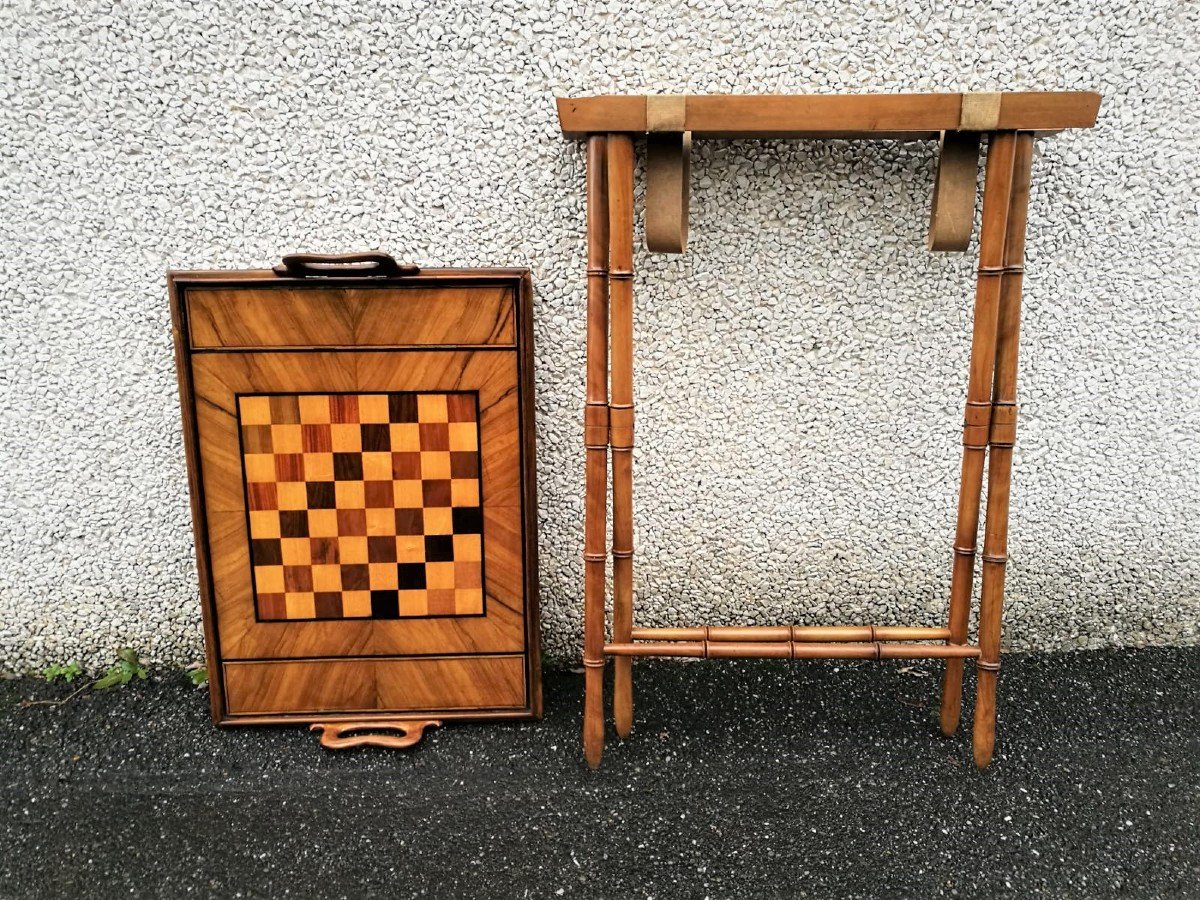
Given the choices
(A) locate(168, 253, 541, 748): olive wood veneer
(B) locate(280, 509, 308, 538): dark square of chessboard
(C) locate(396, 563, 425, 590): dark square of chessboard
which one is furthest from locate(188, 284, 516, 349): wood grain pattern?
(C) locate(396, 563, 425, 590): dark square of chessboard

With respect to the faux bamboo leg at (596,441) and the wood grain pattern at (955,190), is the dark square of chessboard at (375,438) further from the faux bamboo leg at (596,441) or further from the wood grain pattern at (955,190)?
the wood grain pattern at (955,190)

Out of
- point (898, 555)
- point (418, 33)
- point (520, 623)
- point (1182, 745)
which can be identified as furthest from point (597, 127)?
point (1182, 745)

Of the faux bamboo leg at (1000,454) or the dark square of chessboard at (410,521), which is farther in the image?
the dark square of chessboard at (410,521)

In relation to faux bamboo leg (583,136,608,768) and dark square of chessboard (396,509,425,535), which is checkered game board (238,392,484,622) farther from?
faux bamboo leg (583,136,608,768)

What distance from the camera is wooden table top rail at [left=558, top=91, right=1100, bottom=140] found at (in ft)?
3.79

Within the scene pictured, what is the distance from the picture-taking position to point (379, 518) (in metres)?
1.40

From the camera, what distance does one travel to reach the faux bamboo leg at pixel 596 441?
4.02 feet

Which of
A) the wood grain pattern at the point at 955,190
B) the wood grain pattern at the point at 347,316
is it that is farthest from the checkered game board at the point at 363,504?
the wood grain pattern at the point at 955,190

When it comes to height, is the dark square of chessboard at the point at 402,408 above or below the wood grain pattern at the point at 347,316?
below

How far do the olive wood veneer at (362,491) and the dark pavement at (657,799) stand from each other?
111 millimetres

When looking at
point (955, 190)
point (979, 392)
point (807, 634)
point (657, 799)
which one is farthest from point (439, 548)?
point (955, 190)

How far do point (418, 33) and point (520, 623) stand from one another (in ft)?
3.63

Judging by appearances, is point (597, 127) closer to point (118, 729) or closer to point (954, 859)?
point (954, 859)

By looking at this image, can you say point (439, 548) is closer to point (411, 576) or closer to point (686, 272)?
point (411, 576)
